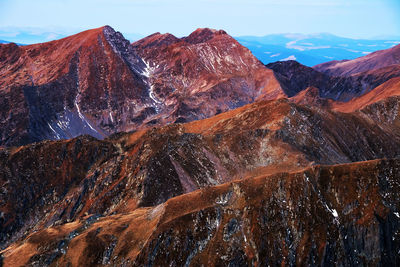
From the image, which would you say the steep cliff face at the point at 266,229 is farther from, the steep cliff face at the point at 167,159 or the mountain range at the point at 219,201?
the steep cliff face at the point at 167,159

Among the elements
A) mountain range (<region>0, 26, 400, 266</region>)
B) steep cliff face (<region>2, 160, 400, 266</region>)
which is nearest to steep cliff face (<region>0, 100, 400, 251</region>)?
mountain range (<region>0, 26, 400, 266</region>)

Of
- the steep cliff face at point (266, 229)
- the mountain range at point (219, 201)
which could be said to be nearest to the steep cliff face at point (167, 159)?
the mountain range at point (219, 201)

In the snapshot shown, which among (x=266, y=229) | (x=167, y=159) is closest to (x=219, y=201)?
(x=266, y=229)

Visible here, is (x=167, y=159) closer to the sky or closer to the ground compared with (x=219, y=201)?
closer to the ground

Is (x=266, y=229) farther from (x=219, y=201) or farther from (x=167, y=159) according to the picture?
(x=167, y=159)

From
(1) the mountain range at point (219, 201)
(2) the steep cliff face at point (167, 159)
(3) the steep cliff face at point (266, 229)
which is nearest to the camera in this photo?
(3) the steep cliff face at point (266, 229)
